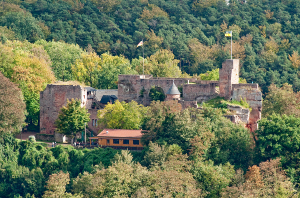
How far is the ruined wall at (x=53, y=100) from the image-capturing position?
82125 mm

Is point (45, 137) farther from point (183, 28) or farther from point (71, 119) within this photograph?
point (183, 28)

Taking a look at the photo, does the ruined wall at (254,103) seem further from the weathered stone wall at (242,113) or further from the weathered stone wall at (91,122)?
the weathered stone wall at (91,122)

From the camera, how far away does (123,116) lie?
78.7 meters

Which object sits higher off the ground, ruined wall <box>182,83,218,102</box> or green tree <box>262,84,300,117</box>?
ruined wall <box>182,83,218,102</box>

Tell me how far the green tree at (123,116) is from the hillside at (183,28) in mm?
47171

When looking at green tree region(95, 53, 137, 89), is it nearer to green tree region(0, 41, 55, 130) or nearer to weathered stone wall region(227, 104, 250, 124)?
green tree region(0, 41, 55, 130)

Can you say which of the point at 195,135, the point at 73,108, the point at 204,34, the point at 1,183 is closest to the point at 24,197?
the point at 1,183

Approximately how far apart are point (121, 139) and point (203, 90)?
1165cm

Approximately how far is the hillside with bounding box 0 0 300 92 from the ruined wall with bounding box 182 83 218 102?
1677 inches

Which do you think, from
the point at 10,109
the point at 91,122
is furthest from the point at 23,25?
the point at 10,109

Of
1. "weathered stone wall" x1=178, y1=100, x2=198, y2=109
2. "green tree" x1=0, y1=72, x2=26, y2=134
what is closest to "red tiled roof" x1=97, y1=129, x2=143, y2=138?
"weathered stone wall" x1=178, y1=100, x2=198, y2=109

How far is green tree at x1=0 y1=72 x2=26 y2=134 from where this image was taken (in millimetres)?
76750

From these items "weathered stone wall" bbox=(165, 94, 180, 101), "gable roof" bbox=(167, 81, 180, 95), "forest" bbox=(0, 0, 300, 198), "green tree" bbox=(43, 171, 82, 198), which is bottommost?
"green tree" bbox=(43, 171, 82, 198)

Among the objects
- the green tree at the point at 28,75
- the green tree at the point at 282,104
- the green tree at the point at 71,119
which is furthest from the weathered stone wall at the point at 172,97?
the green tree at the point at 28,75
